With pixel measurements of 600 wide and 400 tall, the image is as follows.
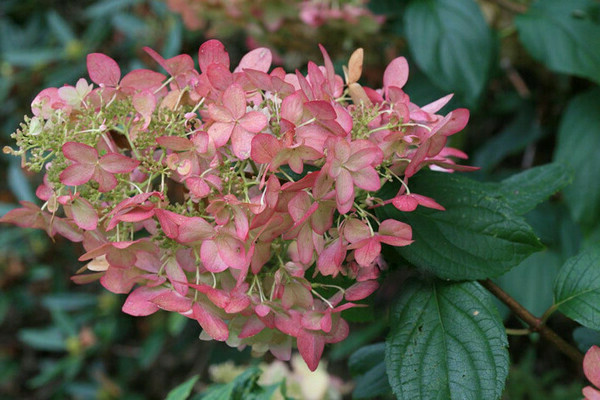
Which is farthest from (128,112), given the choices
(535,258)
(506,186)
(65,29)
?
(65,29)

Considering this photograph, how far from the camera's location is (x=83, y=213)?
478 mm

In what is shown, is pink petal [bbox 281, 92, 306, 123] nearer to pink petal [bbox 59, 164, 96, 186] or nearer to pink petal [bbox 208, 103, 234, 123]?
pink petal [bbox 208, 103, 234, 123]

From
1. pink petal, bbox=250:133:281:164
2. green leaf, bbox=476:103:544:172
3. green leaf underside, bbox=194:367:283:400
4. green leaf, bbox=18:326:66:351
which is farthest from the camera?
green leaf, bbox=18:326:66:351

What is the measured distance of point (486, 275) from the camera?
1.71 ft

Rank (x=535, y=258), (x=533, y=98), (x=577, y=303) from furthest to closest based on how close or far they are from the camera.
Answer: (x=533, y=98) → (x=535, y=258) → (x=577, y=303)

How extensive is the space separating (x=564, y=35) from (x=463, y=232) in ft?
2.53

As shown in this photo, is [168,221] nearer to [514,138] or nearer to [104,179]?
[104,179]

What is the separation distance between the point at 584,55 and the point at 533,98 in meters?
0.37

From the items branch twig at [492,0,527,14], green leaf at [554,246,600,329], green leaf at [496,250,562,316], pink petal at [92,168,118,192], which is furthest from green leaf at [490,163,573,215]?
branch twig at [492,0,527,14]

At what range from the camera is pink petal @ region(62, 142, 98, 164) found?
46 cm

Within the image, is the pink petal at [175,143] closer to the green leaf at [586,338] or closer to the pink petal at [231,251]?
the pink petal at [231,251]

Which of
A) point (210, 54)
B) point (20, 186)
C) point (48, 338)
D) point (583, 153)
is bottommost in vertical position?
point (48, 338)

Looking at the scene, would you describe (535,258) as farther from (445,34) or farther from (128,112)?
(128,112)

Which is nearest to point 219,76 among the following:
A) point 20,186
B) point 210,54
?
point 210,54
